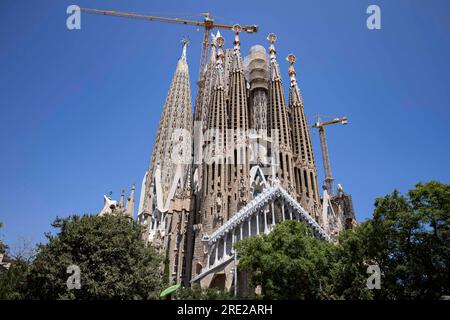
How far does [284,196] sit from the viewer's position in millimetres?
36969

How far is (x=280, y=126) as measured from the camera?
177ft

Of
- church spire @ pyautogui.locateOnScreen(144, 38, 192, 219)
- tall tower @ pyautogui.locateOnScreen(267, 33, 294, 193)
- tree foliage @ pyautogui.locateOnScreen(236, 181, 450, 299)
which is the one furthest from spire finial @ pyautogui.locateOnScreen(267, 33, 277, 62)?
tree foliage @ pyautogui.locateOnScreen(236, 181, 450, 299)

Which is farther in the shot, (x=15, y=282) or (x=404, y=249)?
(x=15, y=282)

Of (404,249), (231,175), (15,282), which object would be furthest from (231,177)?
(404,249)

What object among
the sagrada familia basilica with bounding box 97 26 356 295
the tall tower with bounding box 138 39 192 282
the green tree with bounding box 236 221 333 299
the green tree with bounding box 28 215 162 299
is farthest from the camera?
the tall tower with bounding box 138 39 192 282

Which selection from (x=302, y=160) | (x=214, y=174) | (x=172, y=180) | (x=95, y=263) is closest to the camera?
(x=95, y=263)

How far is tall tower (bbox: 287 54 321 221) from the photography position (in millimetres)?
49594

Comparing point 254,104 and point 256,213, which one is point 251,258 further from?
point 254,104

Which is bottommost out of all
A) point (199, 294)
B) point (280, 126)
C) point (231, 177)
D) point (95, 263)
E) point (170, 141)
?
point (199, 294)

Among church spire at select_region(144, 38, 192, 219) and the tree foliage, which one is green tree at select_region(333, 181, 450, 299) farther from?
church spire at select_region(144, 38, 192, 219)

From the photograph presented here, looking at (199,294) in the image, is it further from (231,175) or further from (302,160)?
(302,160)

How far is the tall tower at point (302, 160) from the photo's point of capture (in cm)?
4959

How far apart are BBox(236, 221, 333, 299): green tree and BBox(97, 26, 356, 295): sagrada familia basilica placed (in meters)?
7.93

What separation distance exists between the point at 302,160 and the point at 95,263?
121 ft
